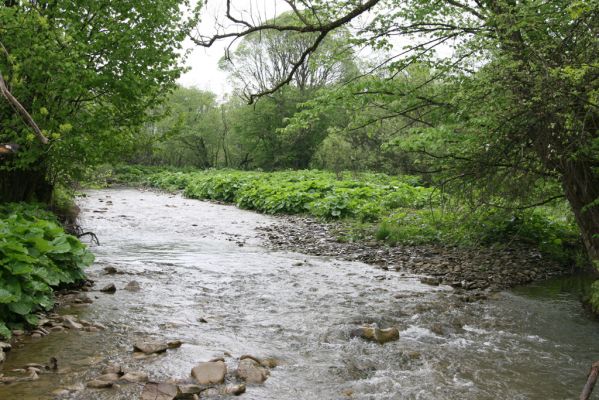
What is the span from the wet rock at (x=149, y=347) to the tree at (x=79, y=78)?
4051 mm

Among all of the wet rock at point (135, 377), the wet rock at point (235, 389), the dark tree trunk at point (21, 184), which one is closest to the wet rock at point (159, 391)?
the wet rock at point (135, 377)

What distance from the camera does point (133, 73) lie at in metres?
8.80

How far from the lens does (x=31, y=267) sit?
4859 mm

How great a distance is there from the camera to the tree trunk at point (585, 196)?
20.0 feet

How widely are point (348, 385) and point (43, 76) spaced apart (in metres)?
6.63

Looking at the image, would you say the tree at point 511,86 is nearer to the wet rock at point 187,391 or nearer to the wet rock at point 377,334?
the wet rock at point 377,334

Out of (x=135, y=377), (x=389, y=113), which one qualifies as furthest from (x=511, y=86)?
(x=135, y=377)

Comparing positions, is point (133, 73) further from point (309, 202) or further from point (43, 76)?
point (309, 202)

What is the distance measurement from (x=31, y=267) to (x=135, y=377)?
1.88m

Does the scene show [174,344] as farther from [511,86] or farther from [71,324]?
[511,86]

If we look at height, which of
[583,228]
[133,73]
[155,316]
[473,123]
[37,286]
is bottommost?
[155,316]

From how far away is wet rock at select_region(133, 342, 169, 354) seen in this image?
14.3 ft

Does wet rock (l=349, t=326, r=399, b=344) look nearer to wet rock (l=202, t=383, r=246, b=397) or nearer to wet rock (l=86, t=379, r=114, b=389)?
wet rock (l=202, t=383, r=246, b=397)

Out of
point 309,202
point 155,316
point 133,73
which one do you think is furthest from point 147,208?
point 155,316
